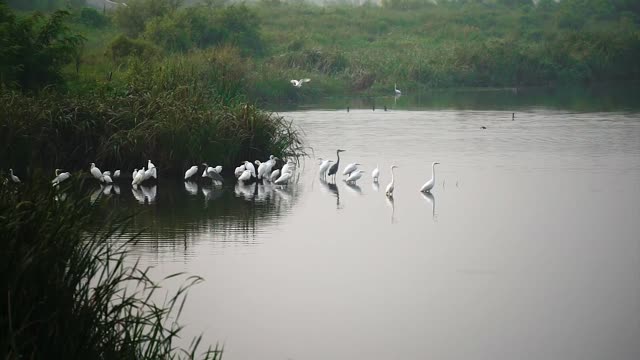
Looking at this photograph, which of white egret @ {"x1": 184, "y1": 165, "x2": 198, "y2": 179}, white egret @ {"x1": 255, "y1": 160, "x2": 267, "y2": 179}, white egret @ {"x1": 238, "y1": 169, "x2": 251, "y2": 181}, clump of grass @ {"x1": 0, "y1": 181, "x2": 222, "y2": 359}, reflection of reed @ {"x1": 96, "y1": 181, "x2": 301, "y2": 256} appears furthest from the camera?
white egret @ {"x1": 255, "y1": 160, "x2": 267, "y2": 179}

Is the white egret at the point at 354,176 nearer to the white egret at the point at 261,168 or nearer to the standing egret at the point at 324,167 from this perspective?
the standing egret at the point at 324,167

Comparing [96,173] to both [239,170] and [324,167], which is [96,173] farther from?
[324,167]

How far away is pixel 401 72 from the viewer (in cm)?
4159

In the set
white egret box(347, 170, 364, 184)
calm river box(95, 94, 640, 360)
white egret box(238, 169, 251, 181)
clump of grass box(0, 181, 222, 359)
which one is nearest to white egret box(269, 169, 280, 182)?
calm river box(95, 94, 640, 360)

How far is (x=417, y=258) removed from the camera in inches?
525

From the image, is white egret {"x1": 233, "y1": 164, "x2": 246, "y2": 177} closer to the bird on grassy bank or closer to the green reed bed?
the green reed bed

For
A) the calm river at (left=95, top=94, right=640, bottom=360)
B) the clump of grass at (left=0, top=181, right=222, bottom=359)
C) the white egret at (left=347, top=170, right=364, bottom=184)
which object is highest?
the clump of grass at (left=0, top=181, right=222, bottom=359)

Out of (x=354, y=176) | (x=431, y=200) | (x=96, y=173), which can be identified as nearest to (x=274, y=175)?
(x=354, y=176)

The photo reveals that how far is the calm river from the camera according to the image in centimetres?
1023

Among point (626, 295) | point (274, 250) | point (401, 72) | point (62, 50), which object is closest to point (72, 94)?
point (62, 50)

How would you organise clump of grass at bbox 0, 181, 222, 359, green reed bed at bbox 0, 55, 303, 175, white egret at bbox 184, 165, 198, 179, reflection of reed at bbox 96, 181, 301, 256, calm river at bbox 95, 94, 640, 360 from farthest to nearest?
white egret at bbox 184, 165, 198, 179
green reed bed at bbox 0, 55, 303, 175
reflection of reed at bbox 96, 181, 301, 256
calm river at bbox 95, 94, 640, 360
clump of grass at bbox 0, 181, 222, 359

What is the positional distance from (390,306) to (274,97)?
76.2ft

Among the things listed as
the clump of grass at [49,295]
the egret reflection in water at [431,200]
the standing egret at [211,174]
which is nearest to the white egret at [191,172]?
the standing egret at [211,174]

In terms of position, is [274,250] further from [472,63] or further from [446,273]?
[472,63]
